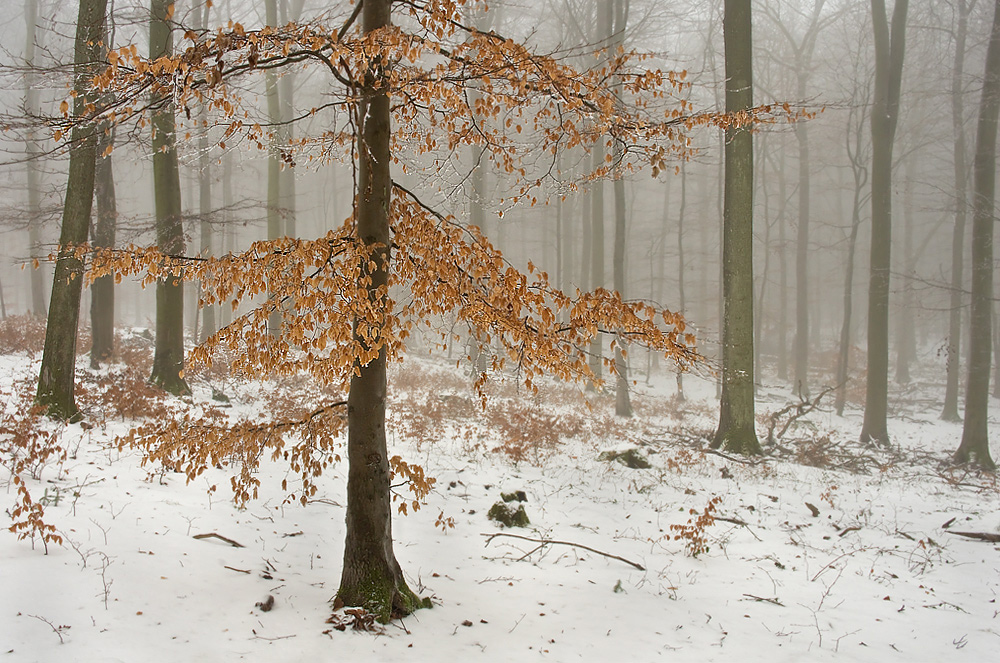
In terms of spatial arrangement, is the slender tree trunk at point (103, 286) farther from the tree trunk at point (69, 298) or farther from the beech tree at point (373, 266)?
the beech tree at point (373, 266)

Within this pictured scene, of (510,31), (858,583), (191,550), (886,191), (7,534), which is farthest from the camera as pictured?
(510,31)

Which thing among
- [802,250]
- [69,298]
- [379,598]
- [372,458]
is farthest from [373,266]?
[802,250]

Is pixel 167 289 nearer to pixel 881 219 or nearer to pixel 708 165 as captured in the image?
pixel 881 219

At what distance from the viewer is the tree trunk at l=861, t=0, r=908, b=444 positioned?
45.8 feet

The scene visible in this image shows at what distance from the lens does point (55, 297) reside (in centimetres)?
782

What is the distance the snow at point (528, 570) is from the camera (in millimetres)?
4094

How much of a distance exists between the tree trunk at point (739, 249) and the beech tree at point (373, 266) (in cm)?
570

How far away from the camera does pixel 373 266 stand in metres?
3.83

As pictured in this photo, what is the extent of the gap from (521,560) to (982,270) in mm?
12832

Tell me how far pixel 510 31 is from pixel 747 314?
56.2ft

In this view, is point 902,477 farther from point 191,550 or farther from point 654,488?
point 191,550

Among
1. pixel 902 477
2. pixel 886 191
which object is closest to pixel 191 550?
pixel 902 477

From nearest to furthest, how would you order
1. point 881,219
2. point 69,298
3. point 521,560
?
point 521,560 < point 69,298 < point 881,219

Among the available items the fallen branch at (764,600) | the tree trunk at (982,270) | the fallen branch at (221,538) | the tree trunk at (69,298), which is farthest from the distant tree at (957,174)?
the tree trunk at (69,298)
